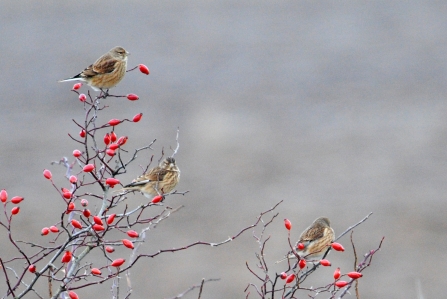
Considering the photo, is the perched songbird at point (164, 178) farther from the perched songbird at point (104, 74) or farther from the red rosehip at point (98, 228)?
the red rosehip at point (98, 228)

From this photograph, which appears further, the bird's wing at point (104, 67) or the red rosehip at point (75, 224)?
the bird's wing at point (104, 67)

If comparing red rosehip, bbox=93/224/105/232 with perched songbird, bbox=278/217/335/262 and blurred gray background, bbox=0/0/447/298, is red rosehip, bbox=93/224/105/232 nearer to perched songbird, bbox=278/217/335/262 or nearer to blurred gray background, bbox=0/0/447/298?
perched songbird, bbox=278/217/335/262

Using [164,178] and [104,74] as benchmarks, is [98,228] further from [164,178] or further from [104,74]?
[104,74]

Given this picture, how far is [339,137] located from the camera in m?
21.7

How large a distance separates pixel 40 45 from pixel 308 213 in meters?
14.5

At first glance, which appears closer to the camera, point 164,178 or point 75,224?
point 75,224

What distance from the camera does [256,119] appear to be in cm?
2269

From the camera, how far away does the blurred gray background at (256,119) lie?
16.1 metres

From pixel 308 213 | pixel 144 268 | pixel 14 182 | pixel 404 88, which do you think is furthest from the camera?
pixel 404 88

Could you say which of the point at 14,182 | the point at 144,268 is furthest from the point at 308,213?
the point at 14,182

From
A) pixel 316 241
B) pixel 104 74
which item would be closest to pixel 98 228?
pixel 104 74

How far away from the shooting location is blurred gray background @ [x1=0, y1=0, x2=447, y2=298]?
16109 mm

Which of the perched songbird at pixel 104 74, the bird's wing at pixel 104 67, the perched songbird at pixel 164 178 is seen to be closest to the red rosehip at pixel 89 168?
the perched songbird at pixel 164 178

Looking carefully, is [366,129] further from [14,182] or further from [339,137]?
[14,182]
